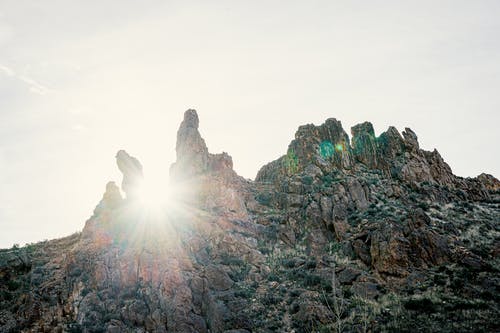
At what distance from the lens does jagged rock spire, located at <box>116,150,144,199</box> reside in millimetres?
44375

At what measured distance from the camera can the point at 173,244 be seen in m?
36.0

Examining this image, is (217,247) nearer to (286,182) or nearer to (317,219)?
(317,219)

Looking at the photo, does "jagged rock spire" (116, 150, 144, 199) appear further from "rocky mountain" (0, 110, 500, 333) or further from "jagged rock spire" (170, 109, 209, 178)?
"jagged rock spire" (170, 109, 209, 178)

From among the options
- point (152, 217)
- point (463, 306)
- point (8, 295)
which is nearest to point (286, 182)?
point (152, 217)

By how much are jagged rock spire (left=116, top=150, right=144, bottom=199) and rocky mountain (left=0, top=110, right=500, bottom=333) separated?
0.14 m

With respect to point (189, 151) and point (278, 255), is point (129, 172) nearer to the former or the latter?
point (189, 151)

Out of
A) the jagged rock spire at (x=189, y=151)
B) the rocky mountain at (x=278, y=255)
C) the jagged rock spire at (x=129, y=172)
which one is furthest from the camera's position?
the jagged rock spire at (x=189, y=151)

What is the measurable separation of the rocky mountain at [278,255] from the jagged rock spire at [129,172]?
0.14 metres

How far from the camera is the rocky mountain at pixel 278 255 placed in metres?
28.4

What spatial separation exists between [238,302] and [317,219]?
14.8 metres

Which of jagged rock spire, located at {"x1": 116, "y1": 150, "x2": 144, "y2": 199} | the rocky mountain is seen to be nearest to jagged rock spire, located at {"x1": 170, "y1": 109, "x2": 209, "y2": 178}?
the rocky mountain

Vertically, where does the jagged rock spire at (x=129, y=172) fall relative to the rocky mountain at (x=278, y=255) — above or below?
above

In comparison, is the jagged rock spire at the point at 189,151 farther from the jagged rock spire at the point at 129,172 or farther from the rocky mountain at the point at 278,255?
the jagged rock spire at the point at 129,172

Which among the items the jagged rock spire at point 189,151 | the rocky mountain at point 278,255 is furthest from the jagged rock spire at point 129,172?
the jagged rock spire at point 189,151
